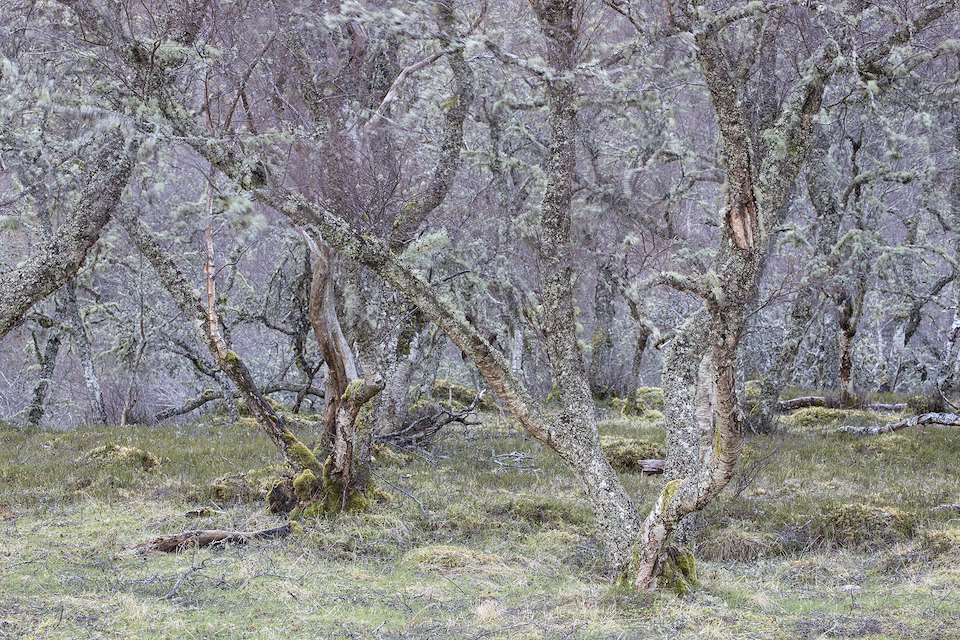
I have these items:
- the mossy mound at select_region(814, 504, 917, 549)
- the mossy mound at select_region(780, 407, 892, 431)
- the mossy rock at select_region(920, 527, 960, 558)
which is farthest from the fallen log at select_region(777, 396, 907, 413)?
the mossy rock at select_region(920, 527, 960, 558)

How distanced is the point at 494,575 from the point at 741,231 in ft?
11.7

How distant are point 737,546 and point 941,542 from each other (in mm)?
1854

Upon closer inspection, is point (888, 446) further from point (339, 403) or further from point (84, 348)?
point (84, 348)

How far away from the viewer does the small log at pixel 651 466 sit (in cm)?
1177

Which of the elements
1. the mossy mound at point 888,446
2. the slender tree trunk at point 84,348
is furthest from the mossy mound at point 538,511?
the slender tree trunk at point 84,348

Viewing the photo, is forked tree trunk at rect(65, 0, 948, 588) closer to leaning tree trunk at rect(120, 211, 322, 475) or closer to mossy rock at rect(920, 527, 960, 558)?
leaning tree trunk at rect(120, 211, 322, 475)

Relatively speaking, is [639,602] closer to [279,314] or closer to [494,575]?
[494,575]

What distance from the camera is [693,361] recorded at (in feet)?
25.3

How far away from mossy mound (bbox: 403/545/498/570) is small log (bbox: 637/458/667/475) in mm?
4573

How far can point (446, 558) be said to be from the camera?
7.57m

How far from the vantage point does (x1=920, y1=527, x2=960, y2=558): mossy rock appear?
25.3ft

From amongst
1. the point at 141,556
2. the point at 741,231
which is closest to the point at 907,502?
the point at 741,231

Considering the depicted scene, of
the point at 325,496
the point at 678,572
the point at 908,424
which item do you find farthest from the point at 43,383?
the point at 908,424

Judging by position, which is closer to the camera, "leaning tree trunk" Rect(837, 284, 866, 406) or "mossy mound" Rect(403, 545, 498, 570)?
"mossy mound" Rect(403, 545, 498, 570)
